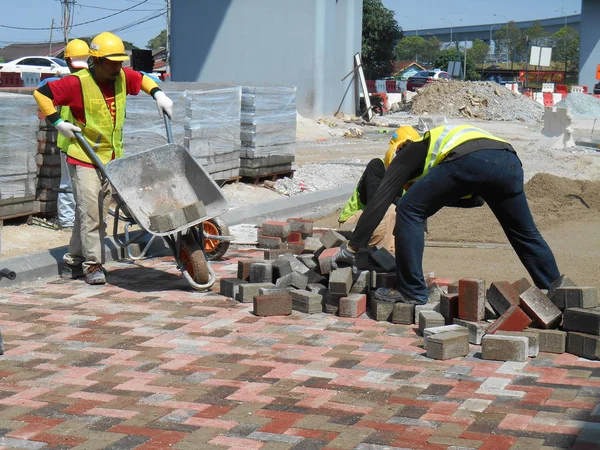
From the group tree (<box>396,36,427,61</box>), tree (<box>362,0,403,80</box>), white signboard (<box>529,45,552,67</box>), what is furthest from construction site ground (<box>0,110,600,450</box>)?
tree (<box>396,36,427,61</box>)

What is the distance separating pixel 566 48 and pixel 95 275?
3673 inches

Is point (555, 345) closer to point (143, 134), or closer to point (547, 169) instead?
point (143, 134)

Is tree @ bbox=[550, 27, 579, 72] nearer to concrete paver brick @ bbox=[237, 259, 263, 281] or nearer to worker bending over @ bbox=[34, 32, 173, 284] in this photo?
worker bending over @ bbox=[34, 32, 173, 284]

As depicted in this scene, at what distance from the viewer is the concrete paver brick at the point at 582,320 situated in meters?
5.17

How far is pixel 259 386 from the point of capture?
15.3ft

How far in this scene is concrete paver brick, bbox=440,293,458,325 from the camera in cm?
567

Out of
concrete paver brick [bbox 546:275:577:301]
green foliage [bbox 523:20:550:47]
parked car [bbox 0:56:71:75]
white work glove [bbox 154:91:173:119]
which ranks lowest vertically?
concrete paver brick [bbox 546:275:577:301]

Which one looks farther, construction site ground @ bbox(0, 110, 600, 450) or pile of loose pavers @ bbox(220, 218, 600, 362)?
pile of loose pavers @ bbox(220, 218, 600, 362)

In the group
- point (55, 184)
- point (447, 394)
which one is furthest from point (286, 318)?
point (55, 184)

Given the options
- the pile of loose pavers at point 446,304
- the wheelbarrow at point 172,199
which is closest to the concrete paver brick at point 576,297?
the pile of loose pavers at point 446,304

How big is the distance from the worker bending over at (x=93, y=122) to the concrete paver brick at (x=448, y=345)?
3004 mm

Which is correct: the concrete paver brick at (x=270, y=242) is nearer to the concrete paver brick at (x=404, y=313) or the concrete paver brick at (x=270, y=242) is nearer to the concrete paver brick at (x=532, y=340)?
the concrete paver brick at (x=404, y=313)

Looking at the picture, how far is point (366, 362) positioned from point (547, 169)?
38.4ft

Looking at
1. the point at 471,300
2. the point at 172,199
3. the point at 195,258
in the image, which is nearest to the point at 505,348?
the point at 471,300
